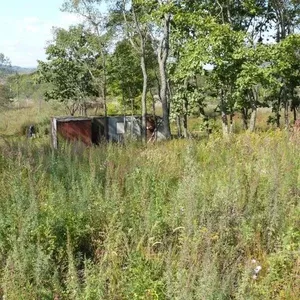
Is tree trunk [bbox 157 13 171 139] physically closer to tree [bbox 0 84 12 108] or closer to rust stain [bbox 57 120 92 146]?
rust stain [bbox 57 120 92 146]

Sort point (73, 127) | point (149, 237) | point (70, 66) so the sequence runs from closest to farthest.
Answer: point (149, 237) → point (73, 127) → point (70, 66)

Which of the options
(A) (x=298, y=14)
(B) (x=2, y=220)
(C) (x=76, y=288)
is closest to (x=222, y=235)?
(C) (x=76, y=288)

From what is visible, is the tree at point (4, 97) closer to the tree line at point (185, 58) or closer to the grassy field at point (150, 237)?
the tree line at point (185, 58)

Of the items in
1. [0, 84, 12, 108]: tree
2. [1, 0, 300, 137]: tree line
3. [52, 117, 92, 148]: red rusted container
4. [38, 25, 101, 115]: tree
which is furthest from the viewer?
[0, 84, 12, 108]: tree

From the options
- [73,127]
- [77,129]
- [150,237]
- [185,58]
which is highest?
[185,58]

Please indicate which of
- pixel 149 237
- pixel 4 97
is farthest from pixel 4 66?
pixel 149 237

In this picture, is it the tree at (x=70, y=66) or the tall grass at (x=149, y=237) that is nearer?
the tall grass at (x=149, y=237)

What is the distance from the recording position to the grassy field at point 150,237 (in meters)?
2.44

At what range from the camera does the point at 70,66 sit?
28.3 meters

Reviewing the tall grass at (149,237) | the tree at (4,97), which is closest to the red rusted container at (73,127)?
the tree at (4,97)

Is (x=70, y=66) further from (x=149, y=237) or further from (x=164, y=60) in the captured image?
(x=149, y=237)

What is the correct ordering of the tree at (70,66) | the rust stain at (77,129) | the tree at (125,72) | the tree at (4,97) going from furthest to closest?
the tree at (4,97) < the tree at (70,66) < the tree at (125,72) < the rust stain at (77,129)

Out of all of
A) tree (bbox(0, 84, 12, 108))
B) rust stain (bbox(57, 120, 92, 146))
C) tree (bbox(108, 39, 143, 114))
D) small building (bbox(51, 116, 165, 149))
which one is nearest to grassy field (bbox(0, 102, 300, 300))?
small building (bbox(51, 116, 165, 149))

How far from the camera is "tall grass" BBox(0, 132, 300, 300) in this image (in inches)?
96.0
